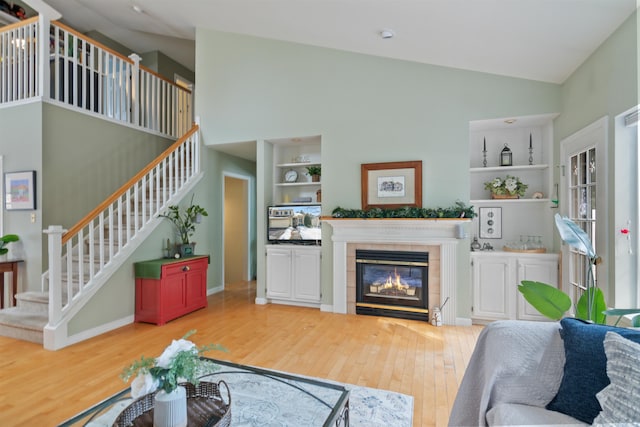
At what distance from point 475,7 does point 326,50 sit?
2256 mm

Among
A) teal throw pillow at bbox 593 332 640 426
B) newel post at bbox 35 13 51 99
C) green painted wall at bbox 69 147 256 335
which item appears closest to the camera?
teal throw pillow at bbox 593 332 640 426

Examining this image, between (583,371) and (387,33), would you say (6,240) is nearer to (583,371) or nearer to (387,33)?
(387,33)

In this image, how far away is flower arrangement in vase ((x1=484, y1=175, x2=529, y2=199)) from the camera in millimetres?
3822

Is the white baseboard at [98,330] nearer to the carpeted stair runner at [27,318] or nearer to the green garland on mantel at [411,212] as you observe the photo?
the carpeted stair runner at [27,318]

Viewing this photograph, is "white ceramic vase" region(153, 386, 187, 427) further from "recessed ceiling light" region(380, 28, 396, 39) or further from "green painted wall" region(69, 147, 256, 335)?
"recessed ceiling light" region(380, 28, 396, 39)

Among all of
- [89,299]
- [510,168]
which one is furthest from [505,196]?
[89,299]

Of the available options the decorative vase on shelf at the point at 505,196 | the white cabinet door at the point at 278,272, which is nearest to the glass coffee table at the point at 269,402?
the white cabinet door at the point at 278,272

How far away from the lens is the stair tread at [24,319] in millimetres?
3234

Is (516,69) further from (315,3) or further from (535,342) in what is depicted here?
(535,342)

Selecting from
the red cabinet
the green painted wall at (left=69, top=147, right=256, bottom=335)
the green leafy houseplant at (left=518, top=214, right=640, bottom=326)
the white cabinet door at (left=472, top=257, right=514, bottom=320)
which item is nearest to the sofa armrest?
the green leafy houseplant at (left=518, top=214, right=640, bottom=326)

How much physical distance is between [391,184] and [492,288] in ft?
5.71

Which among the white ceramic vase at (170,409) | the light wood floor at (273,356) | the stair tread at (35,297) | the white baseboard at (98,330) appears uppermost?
the white ceramic vase at (170,409)

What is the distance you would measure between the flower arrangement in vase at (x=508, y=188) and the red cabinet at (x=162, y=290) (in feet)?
13.5

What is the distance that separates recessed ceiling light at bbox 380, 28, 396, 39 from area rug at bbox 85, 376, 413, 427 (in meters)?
3.41
